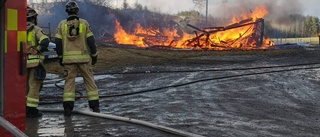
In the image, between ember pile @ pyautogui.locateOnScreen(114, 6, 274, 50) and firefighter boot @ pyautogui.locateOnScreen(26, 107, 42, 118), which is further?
ember pile @ pyautogui.locateOnScreen(114, 6, 274, 50)

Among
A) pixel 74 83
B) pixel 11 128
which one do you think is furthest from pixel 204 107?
pixel 11 128

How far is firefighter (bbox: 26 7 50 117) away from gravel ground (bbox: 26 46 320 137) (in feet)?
0.65

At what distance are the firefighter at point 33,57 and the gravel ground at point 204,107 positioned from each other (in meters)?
0.20

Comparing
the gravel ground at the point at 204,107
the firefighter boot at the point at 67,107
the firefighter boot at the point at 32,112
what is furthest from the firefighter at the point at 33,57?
the firefighter boot at the point at 67,107

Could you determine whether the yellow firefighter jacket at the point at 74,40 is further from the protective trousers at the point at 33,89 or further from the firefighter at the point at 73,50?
the protective trousers at the point at 33,89

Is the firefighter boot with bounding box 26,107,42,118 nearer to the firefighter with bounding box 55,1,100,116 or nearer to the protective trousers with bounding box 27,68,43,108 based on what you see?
the protective trousers with bounding box 27,68,43,108

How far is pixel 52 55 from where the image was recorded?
13.8m

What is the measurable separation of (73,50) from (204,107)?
2.18m

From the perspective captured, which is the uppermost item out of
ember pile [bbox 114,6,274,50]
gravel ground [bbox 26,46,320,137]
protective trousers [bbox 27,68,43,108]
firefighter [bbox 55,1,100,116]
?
ember pile [bbox 114,6,274,50]

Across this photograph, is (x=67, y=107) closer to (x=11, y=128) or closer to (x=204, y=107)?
(x=204, y=107)

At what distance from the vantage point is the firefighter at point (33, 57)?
215 inches

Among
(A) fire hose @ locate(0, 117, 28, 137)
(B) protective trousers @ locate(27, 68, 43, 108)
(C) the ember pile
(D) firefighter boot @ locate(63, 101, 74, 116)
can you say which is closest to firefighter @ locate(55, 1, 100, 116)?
(D) firefighter boot @ locate(63, 101, 74, 116)

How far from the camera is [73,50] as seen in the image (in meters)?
5.69

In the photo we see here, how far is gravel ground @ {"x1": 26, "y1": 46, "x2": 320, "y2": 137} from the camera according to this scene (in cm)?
476
